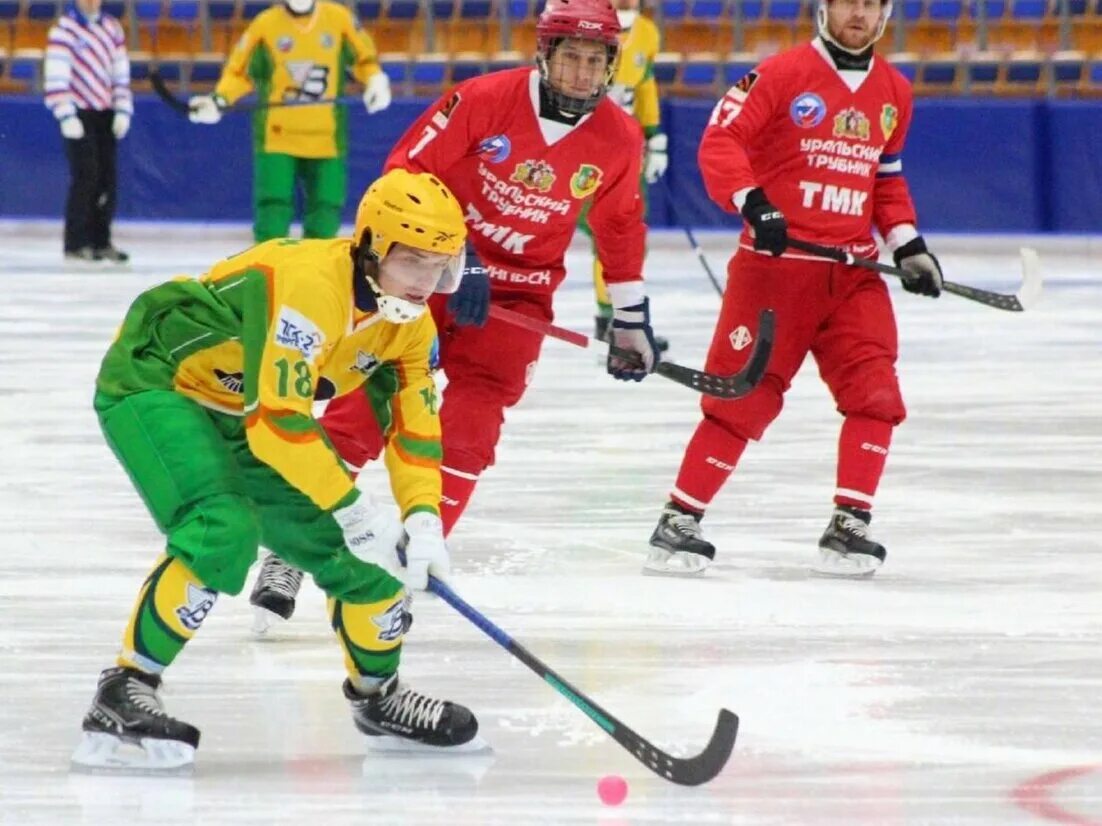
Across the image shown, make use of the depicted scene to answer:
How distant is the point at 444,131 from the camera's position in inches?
187

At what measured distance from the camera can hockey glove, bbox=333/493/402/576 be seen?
11.3 ft

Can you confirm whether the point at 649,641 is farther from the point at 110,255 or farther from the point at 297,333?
the point at 110,255

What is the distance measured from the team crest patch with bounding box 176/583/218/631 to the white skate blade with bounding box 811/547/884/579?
202 centimetres

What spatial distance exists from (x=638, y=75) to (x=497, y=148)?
17.5 ft

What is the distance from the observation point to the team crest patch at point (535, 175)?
4758 mm

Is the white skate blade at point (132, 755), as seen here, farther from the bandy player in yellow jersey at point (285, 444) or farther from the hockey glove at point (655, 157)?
the hockey glove at point (655, 157)

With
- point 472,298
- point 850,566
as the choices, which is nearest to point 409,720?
point 472,298

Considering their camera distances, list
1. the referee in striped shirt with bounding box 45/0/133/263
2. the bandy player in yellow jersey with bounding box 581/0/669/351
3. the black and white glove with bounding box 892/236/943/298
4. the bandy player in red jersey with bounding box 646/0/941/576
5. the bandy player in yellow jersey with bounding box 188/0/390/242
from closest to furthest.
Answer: the bandy player in red jersey with bounding box 646/0/941/576, the black and white glove with bounding box 892/236/943/298, the bandy player in yellow jersey with bounding box 581/0/669/351, the bandy player in yellow jersey with bounding box 188/0/390/242, the referee in striped shirt with bounding box 45/0/133/263

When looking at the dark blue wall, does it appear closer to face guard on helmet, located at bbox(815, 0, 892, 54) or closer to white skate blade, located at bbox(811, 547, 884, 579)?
face guard on helmet, located at bbox(815, 0, 892, 54)

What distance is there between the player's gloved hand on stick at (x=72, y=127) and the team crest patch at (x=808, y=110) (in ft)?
28.6

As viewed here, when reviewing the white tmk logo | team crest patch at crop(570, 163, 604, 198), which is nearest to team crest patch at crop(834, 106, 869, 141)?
the white tmk logo

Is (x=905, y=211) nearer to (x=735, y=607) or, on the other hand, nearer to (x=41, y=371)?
(x=735, y=607)

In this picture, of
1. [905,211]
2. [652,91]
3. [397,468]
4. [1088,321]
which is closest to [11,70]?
[652,91]

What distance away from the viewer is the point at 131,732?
11.6 feet
